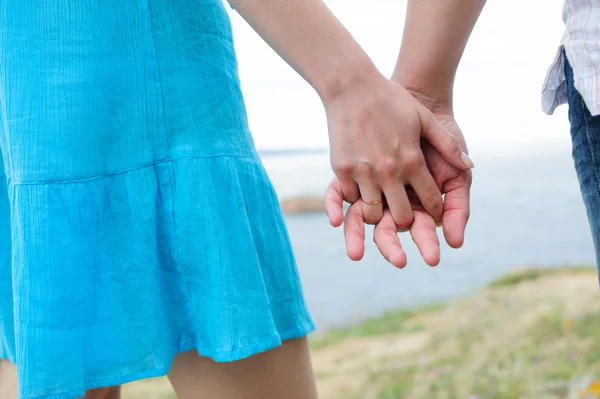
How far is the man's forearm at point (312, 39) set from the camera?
637 mm

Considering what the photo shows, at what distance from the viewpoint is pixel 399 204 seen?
0.71 m

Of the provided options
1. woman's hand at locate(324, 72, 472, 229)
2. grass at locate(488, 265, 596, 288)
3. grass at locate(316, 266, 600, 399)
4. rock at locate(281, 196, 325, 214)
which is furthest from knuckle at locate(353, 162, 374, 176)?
rock at locate(281, 196, 325, 214)

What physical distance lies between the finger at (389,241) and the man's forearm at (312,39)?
17cm

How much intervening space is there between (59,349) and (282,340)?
0.23 meters

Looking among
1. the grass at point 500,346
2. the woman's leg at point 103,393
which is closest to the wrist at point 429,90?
the woman's leg at point 103,393

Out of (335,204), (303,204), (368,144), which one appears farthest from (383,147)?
(303,204)

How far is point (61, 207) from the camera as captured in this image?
1.95 ft

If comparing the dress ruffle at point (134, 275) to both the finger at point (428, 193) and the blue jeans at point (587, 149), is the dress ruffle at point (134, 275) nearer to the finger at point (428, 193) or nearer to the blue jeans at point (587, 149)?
the finger at point (428, 193)

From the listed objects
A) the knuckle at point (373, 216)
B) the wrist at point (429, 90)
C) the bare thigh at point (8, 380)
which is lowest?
the bare thigh at point (8, 380)

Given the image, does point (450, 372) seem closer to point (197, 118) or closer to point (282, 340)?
point (282, 340)

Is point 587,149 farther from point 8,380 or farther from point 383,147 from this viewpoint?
A: point 8,380

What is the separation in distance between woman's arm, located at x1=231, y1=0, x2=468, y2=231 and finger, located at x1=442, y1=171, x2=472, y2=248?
0.20 feet

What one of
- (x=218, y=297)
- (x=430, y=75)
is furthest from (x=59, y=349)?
(x=430, y=75)

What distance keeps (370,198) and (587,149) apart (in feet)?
0.80
